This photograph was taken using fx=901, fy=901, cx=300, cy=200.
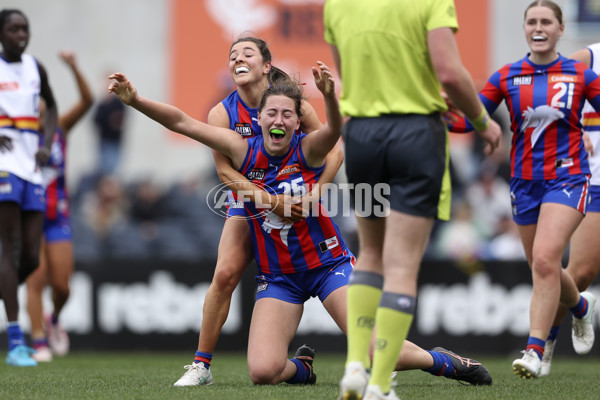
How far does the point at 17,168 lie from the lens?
714cm

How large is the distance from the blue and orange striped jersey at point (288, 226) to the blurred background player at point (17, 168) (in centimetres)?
258

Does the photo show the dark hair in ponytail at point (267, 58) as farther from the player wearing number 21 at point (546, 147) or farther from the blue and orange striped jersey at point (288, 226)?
the player wearing number 21 at point (546, 147)

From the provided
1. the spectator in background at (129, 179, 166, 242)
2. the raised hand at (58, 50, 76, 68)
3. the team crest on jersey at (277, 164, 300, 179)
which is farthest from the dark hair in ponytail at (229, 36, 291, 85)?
the spectator in background at (129, 179, 166, 242)

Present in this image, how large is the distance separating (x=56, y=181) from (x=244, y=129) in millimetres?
3866

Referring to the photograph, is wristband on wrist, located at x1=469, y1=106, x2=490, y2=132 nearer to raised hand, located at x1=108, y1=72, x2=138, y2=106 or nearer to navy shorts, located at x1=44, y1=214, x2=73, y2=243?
raised hand, located at x1=108, y1=72, x2=138, y2=106

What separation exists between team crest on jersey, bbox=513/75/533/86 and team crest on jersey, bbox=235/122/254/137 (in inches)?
66.6

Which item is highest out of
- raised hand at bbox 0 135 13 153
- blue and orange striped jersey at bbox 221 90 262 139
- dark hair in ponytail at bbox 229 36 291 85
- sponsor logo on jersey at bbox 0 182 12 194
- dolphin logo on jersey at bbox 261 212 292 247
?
dark hair in ponytail at bbox 229 36 291 85

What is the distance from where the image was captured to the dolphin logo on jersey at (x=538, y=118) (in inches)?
218

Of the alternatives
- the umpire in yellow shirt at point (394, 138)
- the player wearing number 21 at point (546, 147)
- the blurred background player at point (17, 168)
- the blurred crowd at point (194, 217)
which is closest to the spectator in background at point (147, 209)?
the blurred crowd at point (194, 217)

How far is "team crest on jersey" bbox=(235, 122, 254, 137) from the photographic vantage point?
17.5 ft

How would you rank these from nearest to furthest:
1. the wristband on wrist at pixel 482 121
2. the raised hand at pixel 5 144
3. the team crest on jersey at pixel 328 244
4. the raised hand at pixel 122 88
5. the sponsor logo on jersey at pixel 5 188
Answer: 1. the wristband on wrist at pixel 482 121
2. the raised hand at pixel 122 88
3. the team crest on jersey at pixel 328 244
4. the sponsor logo on jersey at pixel 5 188
5. the raised hand at pixel 5 144

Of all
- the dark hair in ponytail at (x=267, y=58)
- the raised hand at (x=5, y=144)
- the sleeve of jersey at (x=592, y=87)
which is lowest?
the raised hand at (x=5, y=144)

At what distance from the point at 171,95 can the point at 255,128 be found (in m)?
10.2

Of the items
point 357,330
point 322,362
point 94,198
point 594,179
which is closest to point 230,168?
point 357,330
